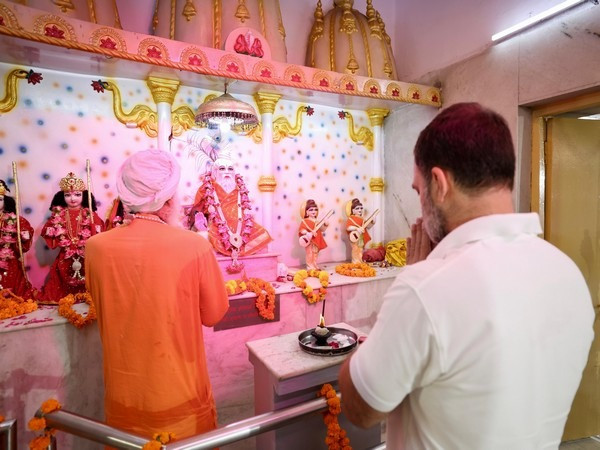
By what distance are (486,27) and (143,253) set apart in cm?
444

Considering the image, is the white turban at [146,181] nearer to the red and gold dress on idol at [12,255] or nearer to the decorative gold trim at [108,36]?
the decorative gold trim at [108,36]

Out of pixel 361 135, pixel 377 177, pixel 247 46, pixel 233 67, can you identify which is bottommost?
pixel 377 177

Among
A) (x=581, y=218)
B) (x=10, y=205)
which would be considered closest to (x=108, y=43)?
(x=10, y=205)

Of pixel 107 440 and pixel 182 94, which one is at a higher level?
pixel 182 94

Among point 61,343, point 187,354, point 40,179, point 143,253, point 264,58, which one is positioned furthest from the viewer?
point 264,58

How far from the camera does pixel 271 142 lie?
4840 mm

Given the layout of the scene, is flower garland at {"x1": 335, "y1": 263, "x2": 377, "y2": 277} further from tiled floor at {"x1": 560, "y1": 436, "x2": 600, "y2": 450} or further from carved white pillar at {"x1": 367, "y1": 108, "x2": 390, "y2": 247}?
tiled floor at {"x1": 560, "y1": 436, "x2": 600, "y2": 450}

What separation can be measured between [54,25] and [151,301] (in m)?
2.64

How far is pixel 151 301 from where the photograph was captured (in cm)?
174

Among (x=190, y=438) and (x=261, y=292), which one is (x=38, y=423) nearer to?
(x=190, y=438)

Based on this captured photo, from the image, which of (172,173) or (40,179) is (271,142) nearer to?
(40,179)

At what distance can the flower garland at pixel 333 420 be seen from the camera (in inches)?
53.1

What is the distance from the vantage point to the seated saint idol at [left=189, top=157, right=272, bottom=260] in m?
3.97

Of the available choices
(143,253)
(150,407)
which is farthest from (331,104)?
(150,407)
